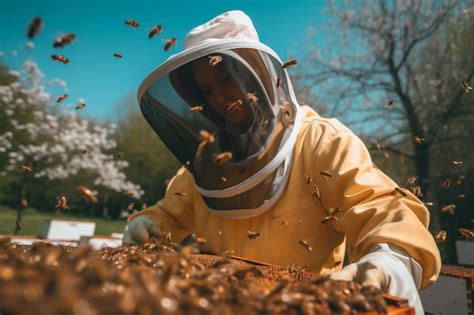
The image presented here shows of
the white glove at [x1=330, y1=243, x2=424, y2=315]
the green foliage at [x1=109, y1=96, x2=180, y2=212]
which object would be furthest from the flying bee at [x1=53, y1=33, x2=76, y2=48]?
the green foliage at [x1=109, y1=96, x2=180, y2=212]

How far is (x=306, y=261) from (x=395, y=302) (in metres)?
1.08

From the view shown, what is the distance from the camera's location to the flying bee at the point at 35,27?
6.67 feet

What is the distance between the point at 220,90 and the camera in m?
2.89

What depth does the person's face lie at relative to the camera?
272cm

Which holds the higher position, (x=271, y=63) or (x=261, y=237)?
(x=271, y=63)

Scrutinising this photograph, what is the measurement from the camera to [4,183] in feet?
53.4

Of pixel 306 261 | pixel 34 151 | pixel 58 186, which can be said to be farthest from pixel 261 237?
pixel 58 186

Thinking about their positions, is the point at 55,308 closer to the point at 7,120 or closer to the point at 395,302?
the point at 395,302

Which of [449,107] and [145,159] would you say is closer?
[449,107]

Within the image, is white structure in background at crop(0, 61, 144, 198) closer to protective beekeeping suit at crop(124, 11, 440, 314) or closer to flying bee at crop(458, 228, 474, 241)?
protective beekeeping suit at crop(124, 11, 440, 314)

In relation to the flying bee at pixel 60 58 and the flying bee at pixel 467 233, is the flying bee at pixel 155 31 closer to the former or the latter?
the flying bee at pixel 60 58

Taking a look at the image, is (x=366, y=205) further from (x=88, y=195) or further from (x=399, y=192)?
(x=88, y=195)

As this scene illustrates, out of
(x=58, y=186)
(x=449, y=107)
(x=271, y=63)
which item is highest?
(x=449, y=107)

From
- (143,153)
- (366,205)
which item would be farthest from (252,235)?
(143,153)
